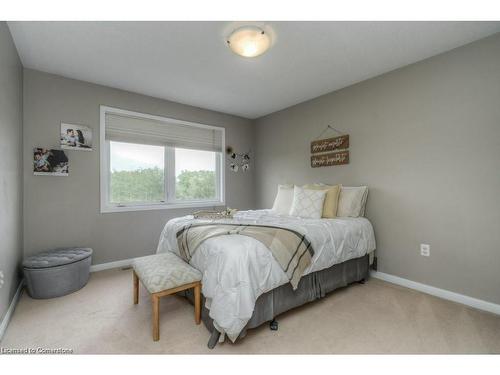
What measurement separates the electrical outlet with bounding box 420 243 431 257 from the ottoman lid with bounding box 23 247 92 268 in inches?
139

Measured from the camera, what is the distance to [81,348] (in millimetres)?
1542

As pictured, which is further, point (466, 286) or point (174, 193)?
point (174, 193)

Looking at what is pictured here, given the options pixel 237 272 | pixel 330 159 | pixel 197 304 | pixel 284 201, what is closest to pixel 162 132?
pixel 284 201

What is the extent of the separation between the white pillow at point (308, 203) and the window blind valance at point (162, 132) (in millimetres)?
1838

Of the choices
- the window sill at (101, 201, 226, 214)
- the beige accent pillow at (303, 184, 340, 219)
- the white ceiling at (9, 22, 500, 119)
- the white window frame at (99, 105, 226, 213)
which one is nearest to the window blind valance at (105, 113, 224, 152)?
the white window frame at (99, 105, 226, 213)

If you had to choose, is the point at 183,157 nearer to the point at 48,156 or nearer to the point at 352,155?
the point at 48,156

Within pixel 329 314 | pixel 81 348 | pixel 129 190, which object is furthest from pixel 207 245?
pixel 129 190

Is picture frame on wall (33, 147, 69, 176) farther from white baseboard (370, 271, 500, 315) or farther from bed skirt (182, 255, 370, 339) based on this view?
white baseboard (370, 271, 500, 315)

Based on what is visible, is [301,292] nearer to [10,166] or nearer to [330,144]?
[330,144]

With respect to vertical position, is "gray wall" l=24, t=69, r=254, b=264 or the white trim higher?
"gray wall" l=24, t=69, r=254, b=264

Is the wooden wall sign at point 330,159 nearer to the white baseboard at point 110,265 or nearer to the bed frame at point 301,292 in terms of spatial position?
the bed frame at point 301,292

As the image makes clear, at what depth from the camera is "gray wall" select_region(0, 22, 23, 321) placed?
1768 millimetres
